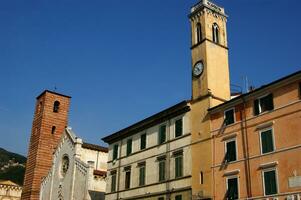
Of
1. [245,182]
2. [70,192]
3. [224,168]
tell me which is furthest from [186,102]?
[70,192]

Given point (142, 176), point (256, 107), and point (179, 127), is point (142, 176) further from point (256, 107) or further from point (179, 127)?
point (256, 107)

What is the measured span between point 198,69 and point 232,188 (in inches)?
418

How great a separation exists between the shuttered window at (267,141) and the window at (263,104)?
5.01 feet

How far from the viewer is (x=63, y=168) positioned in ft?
164

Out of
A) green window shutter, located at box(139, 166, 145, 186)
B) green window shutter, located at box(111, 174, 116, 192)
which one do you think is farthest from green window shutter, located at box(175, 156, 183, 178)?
green window shutter, located at box(111, 174, 116, 192)

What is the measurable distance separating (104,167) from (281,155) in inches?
1254

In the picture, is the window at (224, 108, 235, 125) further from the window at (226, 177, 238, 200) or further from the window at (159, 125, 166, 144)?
the window at (159, 125, 166, 144)

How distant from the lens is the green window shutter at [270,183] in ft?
81.5

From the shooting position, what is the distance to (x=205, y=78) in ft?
106

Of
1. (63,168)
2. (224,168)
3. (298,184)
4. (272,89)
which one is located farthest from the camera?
(63,168)

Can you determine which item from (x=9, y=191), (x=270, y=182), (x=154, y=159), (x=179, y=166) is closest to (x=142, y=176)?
(x=154, y=159)

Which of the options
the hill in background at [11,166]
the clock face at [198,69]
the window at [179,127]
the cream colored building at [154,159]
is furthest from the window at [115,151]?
the hill in background at [11,166]

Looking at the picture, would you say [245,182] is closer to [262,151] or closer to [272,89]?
[262,151]

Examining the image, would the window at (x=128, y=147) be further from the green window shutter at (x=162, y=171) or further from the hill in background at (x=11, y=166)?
the hill in background at (x=11, y=166)
